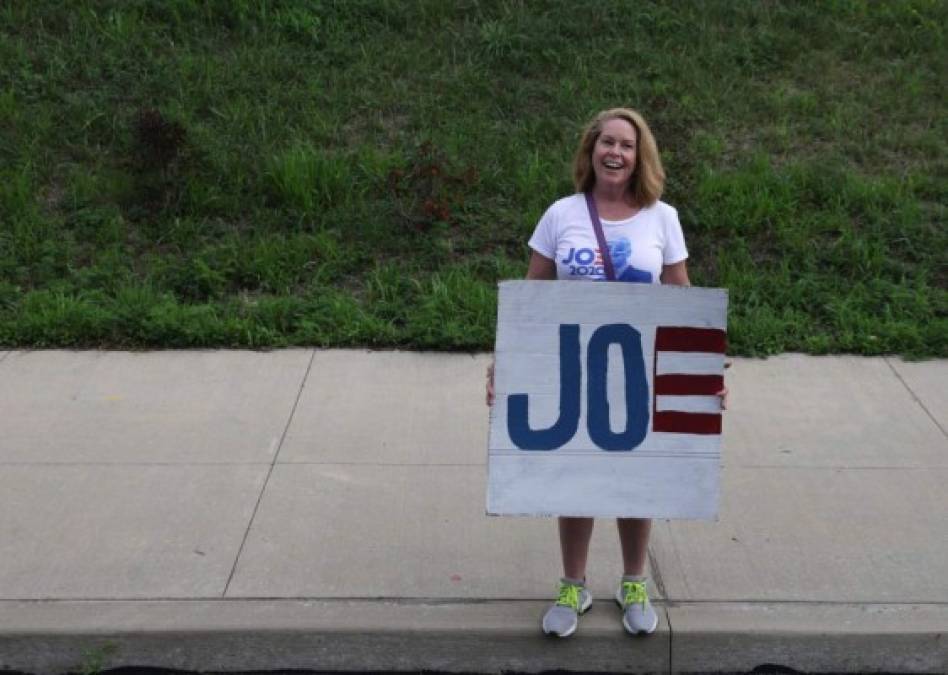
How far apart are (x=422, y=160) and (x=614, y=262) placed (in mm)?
4442

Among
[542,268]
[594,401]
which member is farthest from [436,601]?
[542,268]

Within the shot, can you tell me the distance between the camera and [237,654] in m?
3.82

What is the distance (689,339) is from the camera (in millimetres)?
3533

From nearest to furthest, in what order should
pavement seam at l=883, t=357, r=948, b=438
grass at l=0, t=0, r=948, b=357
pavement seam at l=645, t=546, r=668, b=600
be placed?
pavement seam at l=645, t=546, r=668, b=600 < pavement seam at l=883, t=357, r=948, b=438 < grass at l=0, t=0, r=948, b=357

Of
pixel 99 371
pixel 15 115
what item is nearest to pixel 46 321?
pixel 99 371

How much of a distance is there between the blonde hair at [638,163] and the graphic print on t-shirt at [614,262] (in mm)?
160

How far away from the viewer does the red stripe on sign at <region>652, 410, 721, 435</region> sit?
3.58m

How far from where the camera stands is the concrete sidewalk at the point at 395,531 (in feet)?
12.6

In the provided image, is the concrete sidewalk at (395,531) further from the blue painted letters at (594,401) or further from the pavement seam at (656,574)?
the blue painted letters at (594,401)

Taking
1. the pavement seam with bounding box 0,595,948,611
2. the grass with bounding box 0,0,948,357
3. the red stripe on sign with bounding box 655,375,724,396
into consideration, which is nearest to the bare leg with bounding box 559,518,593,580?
the pavement seam with bounding box 0,595,948,611

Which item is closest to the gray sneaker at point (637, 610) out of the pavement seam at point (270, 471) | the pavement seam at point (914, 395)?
the pavement seam at point (270, 471)

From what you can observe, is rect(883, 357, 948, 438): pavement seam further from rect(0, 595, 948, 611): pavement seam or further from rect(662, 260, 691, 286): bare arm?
rect(662, 260, 691, 286): bare arm

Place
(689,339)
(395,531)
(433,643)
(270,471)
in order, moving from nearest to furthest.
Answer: (689,339) → (433,643) → (395,531) → (270,471)

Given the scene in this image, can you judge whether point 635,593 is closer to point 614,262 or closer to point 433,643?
point 433,643
